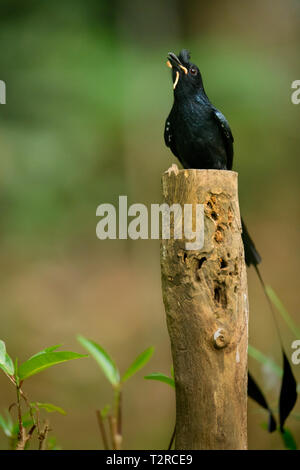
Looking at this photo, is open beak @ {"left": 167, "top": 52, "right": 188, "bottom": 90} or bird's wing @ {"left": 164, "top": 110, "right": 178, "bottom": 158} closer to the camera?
open beak @ {"left": 167, "top": 52, "right": 188, "bottom": 90}

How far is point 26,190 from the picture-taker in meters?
4.04

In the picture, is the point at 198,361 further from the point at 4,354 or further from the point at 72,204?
the point at 72,204

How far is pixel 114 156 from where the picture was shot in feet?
14.2

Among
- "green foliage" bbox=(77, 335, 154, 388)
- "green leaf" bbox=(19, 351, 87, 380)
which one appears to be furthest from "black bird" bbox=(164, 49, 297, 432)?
"green leaf" bbox=(19, 351, 87, 380)

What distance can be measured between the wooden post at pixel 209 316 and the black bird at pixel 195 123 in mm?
360

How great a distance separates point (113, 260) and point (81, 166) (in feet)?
3.07

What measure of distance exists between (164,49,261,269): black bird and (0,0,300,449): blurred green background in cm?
216

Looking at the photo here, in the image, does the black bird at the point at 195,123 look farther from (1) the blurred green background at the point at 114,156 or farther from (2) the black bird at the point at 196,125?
(1) the blurred green background at the point at 114,156

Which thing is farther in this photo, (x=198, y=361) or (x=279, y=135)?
(x=279, y=135)

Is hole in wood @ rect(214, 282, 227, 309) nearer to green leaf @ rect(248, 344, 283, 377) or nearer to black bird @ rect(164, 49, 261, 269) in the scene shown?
black bird @ rect(164, 49, 261, 269)

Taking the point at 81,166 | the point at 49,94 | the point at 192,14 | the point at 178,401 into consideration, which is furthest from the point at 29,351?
the point at 192,14

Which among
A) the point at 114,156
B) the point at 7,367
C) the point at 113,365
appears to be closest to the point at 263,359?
the point at 113,365

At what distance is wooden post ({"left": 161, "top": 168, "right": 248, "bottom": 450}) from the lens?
123 cm

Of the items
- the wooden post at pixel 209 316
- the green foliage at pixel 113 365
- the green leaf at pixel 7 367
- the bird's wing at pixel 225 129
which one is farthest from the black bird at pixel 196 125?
the green leaf at pixel 7 367
